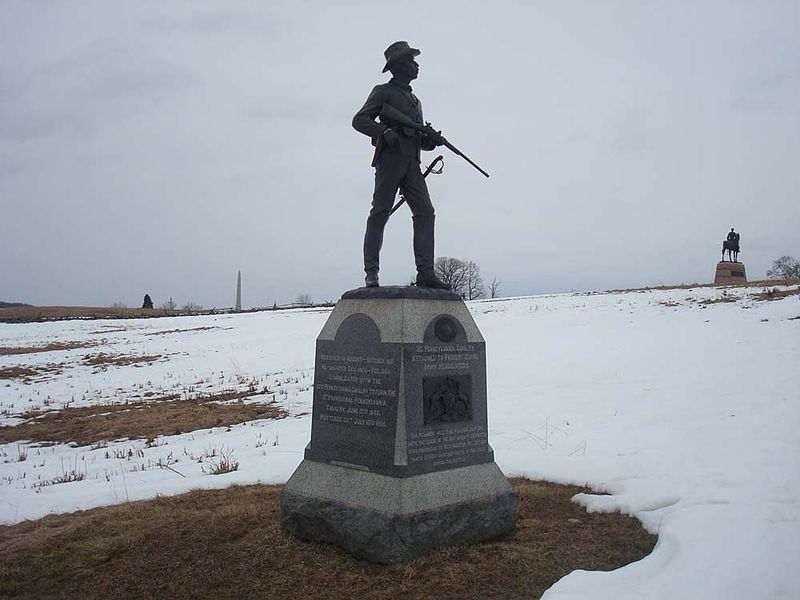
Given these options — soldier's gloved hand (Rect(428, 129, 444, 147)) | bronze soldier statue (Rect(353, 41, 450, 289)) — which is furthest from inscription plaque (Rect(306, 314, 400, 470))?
soldier's gloved hand (Rect(428, 129, 444, 147))

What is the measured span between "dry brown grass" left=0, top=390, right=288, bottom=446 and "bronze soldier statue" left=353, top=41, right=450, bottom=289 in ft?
22.5

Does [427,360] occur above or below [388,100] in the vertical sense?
below

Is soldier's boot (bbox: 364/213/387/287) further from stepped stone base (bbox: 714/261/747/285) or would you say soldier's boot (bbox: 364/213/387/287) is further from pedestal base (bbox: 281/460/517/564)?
stepped stone base (bbox: 714/261/747/285)

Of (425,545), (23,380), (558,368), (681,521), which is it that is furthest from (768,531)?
(23,380)

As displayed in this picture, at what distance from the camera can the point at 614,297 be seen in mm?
26250

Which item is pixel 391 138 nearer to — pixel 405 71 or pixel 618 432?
pixel 405 71

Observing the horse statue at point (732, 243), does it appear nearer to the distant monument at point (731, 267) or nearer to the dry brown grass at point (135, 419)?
the distant monument at point (731, 267)

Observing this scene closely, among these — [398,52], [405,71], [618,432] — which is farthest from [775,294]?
[398,52]

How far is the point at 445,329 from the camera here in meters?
5.40

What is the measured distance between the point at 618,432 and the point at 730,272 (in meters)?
29.3

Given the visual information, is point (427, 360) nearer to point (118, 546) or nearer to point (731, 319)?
point (118, 546)

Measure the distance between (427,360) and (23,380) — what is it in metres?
17.5

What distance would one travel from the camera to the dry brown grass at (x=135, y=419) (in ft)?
37.0

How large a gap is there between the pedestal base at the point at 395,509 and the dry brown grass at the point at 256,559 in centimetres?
12
